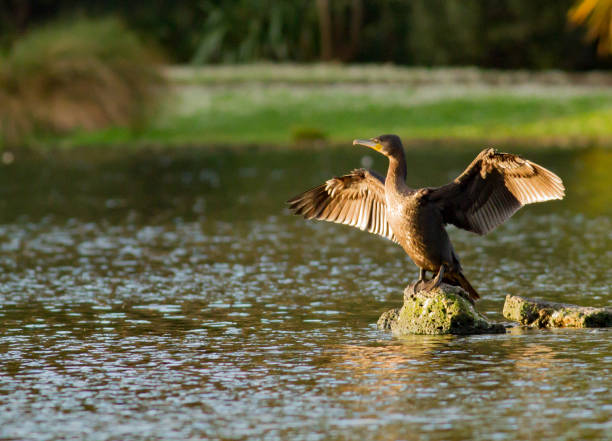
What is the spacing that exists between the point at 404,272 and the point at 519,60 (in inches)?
2209

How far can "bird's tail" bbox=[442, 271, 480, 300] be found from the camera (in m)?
12.4

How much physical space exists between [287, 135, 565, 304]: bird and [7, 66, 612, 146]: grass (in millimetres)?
30600

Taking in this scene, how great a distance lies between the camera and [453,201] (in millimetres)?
12312

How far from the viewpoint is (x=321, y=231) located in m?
22.5

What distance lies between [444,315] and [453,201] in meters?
1.11

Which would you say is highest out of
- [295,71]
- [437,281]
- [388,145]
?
[295,71]

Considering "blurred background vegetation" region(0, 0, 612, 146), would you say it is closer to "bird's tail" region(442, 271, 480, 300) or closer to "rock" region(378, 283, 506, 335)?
"bird's tail" region(442, 271, 480, 300)

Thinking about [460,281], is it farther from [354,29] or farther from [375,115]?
[354,29]

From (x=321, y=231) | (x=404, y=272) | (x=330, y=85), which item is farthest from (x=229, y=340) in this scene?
(x=330, y=85)

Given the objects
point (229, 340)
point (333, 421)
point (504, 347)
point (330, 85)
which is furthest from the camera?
point (330, 85)

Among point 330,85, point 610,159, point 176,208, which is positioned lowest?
point 176,208

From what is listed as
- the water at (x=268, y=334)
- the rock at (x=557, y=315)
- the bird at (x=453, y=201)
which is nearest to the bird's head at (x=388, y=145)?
the bird at (x=453, y=201)

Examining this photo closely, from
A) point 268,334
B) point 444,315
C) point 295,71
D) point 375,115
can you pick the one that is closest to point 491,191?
point 444,315

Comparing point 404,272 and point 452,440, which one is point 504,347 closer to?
point 452,440
